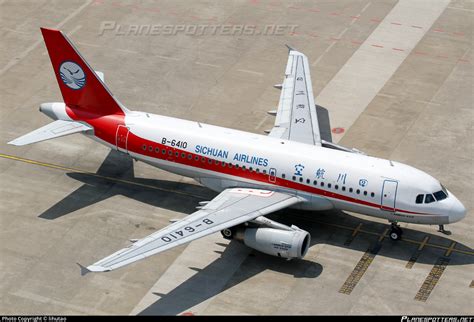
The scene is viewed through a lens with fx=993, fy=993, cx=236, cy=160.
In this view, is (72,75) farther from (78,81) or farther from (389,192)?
(389,192)

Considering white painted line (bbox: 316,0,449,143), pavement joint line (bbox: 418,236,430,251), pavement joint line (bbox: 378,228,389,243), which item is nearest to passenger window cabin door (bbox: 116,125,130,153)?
white painted line (bbox: 316,0,449,143)

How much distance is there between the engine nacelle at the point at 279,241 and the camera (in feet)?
200

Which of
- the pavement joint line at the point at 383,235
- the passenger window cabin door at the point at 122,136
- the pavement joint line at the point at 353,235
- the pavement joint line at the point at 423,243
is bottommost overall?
the pavement joint line at the point at 423,243

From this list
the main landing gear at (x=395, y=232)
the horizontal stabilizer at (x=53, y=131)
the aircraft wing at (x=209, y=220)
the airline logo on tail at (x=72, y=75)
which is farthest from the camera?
the airline logo on tail at (x=72, y=75)

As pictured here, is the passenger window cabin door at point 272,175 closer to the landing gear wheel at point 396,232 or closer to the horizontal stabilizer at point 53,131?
the landing gear wheel at point 396,232

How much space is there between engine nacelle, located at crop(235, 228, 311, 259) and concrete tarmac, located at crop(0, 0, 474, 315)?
1.41 meters

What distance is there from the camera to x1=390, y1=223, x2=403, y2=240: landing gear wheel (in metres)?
64.8

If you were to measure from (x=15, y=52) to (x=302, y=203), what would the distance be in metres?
35.4

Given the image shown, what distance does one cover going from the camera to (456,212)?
2483 inches

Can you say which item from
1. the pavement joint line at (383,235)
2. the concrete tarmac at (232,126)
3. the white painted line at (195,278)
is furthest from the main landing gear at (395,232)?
the white painted line at (195,278)

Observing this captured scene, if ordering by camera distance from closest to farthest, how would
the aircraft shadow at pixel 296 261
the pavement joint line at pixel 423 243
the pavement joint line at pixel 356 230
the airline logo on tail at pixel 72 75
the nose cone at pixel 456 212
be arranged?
the aircraft shadow at pixel 296 261 → the nose cone at pixel 456 212 → the pavement joint line at pixel 423 243 → the pavement joint line at pixel 356 230 → the airline logo on tail at pixel 72 75

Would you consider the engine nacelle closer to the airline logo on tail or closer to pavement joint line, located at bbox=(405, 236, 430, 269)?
pavement joint line, located at bbox=(405, 236, 430, 269)

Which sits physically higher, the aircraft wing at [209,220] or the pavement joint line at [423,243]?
the aircraft wing at [209,220]

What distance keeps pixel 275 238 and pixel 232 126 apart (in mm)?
18505
